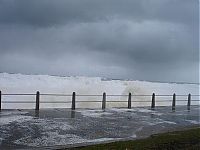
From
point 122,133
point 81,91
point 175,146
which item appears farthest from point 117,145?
point 81,91

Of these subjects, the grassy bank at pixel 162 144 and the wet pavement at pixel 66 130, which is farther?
the wet pavement at pixel 66 130

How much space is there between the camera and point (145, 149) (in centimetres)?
1028

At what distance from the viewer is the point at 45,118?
1805 centimetres

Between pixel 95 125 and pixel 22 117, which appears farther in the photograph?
pixel 22 117

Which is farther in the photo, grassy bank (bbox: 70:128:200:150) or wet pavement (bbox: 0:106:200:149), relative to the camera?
wet pavement (bbox: 0:106:200:149)

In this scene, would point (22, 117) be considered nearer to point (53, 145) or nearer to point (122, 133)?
point (122, 133)

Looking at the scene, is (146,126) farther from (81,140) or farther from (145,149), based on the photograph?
(145,149)

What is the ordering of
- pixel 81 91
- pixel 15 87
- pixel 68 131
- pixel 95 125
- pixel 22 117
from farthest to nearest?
pixel 15 87, pixel 81 91, pixel 22 117, pixel 95 125, pixel 68 131

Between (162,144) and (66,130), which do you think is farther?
(66,130)

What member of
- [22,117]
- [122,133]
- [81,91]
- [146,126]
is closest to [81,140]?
[122,133]

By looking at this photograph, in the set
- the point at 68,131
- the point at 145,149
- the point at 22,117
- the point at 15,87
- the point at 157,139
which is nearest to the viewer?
the point at 145,149

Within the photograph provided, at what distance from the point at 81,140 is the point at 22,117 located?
21.2 ft

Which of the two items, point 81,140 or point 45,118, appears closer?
point 81,140

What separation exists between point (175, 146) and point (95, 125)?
5834 millimetres
